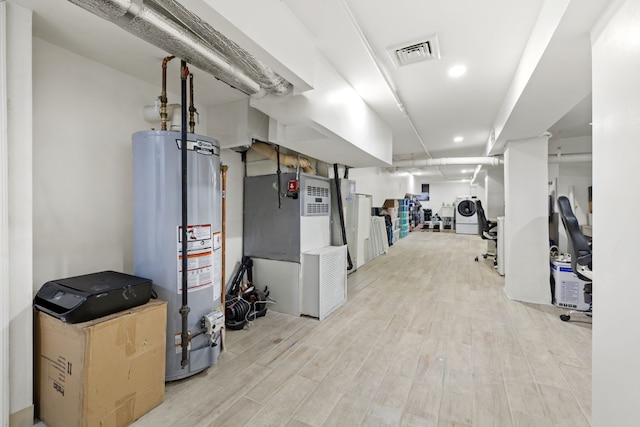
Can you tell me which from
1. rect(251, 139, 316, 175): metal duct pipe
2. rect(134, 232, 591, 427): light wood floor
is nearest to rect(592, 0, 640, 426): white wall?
rect(134, 232, 591, 427): light wood floor

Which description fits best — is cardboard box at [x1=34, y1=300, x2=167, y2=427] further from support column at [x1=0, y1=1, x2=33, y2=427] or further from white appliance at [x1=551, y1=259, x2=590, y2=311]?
white appliance at [x1=551, y1=259, x2=590, y2=311]

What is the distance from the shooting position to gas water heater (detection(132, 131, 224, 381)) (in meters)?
1.88

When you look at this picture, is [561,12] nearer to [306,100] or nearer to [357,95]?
[306,100]

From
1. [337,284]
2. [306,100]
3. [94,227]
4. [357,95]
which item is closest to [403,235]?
[337,284]

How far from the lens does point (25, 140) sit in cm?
151

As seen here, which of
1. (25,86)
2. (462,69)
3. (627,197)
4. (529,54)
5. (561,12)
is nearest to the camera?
(627,197)

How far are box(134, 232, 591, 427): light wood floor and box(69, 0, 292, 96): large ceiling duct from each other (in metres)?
2.15

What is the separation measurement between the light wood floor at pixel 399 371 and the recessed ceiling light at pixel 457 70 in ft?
8.59

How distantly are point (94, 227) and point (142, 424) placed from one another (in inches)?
56.2

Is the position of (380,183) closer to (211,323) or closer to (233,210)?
(233,210)

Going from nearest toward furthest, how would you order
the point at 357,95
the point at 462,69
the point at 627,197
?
the point at 627,197 → the point at 462,69 → the point at 357,95

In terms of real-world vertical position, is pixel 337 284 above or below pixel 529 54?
below

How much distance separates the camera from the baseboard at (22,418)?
1.48 metres

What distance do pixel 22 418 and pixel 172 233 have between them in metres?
1.27
